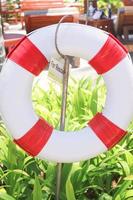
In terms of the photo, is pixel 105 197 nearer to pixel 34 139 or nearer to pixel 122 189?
pixel 122 189

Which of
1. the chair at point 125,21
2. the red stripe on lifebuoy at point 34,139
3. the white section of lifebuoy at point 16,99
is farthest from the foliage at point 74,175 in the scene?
the chair at point 125,21

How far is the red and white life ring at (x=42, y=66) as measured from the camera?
184 cm

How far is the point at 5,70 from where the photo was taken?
1.87 meters

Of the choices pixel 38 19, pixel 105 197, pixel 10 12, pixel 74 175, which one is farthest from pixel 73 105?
pixel 10 12

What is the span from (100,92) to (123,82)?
4.15ft

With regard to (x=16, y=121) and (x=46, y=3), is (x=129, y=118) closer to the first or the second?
(x=16, y=121)

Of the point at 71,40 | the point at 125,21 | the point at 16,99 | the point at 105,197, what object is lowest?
the point at 105,197

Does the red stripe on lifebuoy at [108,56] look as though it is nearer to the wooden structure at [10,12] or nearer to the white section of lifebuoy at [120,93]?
the white section of lifebuoy at [120,93]

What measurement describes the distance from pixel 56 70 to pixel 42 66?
0.09 metres

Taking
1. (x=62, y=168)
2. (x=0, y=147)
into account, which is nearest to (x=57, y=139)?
Result: (x=62, y=168)

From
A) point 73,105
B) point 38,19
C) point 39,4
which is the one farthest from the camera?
point 39,4

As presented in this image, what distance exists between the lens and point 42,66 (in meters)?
1.90

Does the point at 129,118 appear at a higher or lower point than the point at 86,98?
higher

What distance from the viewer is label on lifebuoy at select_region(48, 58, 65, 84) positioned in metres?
1.94
